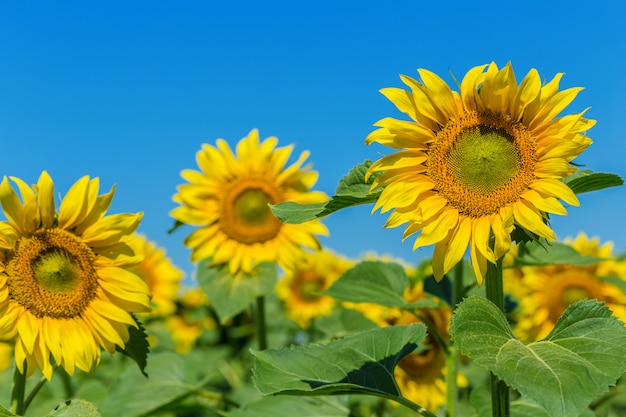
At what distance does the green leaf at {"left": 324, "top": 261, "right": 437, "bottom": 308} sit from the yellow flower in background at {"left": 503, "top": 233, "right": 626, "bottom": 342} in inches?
70.9

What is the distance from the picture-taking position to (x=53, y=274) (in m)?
3.01

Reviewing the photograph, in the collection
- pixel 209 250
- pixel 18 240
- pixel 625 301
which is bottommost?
pixel 18 240

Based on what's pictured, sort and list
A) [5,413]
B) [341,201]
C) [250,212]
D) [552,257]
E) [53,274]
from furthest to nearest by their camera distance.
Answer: [250,212]
[552,257]
[53,274]
[5,413]
[341,201]

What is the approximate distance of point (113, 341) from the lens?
298cm

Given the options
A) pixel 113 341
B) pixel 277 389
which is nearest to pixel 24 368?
pixel 113 341

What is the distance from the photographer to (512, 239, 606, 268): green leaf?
12.3 ft

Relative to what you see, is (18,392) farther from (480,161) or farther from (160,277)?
(160,277)

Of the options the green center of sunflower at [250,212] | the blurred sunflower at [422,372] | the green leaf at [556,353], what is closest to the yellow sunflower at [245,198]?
the green center of sunflower at [250,212]

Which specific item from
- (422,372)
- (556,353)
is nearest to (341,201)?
(556,353)

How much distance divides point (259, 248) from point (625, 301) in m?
2.26

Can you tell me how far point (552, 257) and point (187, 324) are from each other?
4675 millimetres

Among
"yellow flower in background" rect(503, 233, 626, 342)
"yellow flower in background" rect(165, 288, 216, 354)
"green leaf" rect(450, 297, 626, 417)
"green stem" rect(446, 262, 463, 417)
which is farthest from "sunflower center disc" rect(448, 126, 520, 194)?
"yellow flower in background" rect(165, 288, 216, 354)

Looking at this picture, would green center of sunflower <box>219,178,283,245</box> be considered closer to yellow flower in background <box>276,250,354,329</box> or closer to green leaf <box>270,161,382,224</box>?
yellow flower in background <box>276,250,354,329</box>

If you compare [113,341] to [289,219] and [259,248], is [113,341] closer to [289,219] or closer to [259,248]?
[289,219]
